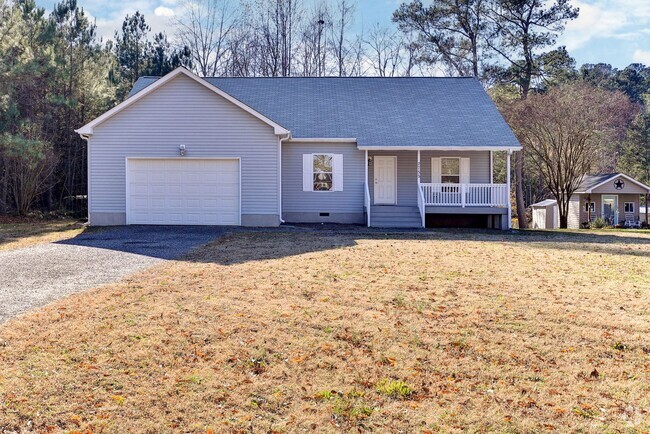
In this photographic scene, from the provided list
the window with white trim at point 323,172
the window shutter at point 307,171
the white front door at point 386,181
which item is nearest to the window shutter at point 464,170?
the white front door at point 386,181

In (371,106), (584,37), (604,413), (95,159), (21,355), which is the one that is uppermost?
(584,37)

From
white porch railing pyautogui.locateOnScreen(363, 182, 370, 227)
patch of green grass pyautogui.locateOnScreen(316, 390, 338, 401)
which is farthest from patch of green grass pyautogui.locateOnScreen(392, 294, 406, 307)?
white porch railing pyautogui.locateOnScreen(363, 182, 370, 227)

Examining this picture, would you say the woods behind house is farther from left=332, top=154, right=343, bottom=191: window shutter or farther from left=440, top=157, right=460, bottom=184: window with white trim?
left=332, top=154, right=343, bottom=191: window shutter

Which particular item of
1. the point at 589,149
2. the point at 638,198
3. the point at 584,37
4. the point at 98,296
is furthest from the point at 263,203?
the point at 638,198

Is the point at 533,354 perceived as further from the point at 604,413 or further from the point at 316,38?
the point at 316,38

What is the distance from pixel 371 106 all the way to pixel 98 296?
1638cm

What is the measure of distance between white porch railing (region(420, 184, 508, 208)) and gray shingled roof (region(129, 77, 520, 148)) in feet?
4.90

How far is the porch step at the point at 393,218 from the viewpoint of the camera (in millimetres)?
17828

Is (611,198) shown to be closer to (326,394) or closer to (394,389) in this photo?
(394,389)

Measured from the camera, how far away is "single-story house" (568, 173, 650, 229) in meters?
32.1

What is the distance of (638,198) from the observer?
3300 cm

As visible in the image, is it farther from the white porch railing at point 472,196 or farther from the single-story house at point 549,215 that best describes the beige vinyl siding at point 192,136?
the single-story house at point 549,215

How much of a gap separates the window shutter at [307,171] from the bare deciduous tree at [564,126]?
1326 cm

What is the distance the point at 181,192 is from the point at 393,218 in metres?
7.17
